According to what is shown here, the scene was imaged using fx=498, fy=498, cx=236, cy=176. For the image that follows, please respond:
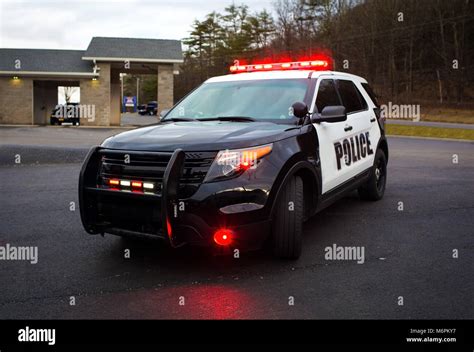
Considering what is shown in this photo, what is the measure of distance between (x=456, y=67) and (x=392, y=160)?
1675 inches

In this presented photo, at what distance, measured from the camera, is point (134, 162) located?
14.0 feet

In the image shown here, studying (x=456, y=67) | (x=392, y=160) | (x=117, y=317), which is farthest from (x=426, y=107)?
(x=117, y=317)

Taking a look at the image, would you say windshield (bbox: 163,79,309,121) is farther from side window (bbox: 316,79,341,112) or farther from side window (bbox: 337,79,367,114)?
side window (bbox: 337,79,367,114)

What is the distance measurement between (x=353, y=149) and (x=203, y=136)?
8.60ft

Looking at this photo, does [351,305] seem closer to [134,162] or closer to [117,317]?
[117,317]

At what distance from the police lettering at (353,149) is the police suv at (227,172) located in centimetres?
7

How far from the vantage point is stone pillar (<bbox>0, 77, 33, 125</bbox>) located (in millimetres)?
31875

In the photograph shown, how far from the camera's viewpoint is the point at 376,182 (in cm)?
762

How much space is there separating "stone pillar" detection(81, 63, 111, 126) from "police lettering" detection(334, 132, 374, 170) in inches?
1068

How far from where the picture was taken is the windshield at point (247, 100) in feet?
17.5

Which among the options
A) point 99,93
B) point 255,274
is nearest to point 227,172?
point 255,274

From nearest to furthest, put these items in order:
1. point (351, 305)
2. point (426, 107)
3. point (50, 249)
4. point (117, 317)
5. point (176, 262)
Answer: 1. point (117, 317)
2. point (351, 305)
3. point (176, 262)
4. point (50, 249)
5. point (426, 107)

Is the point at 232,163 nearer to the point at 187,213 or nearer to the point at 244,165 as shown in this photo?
the point at 244,165

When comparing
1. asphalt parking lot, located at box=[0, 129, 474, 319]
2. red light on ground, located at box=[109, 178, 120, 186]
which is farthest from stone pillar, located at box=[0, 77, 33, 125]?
red light on ground, located at box=[109, 178, 120, 186]
